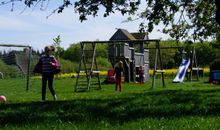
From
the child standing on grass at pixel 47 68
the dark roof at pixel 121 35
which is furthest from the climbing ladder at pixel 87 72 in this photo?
the dark roof at pixel 121 35

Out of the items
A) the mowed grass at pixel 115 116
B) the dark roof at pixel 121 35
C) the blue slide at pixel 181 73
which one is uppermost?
the dark roof at pixel 121 35

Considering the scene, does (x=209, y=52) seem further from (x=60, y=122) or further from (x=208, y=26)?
(x=60, y=122)

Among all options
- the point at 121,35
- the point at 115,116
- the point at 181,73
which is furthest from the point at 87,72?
the point at 121,35

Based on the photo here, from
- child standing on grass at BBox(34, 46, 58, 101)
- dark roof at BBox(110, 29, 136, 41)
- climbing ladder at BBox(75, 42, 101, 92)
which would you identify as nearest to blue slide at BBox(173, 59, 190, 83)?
climbing ladder at BBox(75, 42, 101, 92)

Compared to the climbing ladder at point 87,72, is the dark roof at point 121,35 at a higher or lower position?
higher

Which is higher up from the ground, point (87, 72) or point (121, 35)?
point (121, 35)

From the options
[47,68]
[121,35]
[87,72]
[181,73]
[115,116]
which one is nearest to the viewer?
[115,116]

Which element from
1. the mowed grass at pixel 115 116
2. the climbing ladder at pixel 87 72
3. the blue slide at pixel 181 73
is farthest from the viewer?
the blue slide at pixel 181 73

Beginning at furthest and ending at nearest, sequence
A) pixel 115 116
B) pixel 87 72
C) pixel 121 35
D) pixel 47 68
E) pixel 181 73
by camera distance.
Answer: pixel 121 35
pixel 181 73
pixel 87 72
pixel 47 68
pixel 115 116

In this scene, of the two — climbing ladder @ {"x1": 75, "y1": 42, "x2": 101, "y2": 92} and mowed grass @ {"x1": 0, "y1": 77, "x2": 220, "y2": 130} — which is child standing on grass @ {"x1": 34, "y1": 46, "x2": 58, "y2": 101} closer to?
mowed grass @ {"x1": 0, "y1": 77, "x2": 220, "y2": 130}

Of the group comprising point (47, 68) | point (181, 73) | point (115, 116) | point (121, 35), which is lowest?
point (115, 116)

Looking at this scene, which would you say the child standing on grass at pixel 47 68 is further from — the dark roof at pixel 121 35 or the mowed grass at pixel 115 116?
the dark roof at pixel 121 35

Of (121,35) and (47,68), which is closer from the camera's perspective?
(47,68)

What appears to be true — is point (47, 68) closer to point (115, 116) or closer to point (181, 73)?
point (115, 116)
